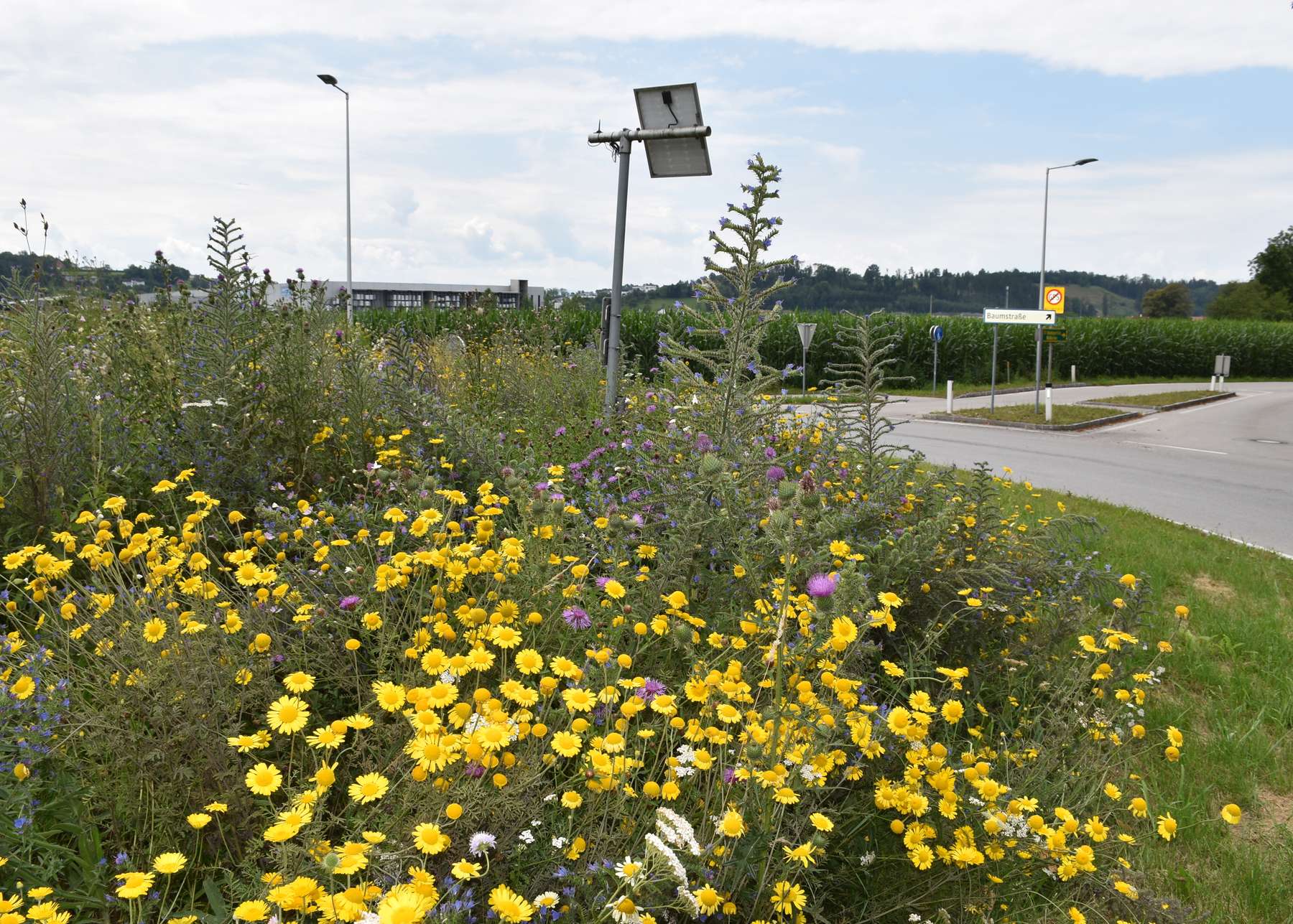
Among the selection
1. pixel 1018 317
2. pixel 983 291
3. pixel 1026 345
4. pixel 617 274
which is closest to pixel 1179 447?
pixel 1018 317

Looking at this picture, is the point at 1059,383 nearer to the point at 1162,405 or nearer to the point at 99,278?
the point at 1162,405

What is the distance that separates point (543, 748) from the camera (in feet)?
7.45

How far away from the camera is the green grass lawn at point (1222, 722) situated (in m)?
Result: 3.00

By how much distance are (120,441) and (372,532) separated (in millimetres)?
1713

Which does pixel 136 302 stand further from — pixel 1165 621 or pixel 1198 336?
pixel 1198 336

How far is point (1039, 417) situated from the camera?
64.2 ft

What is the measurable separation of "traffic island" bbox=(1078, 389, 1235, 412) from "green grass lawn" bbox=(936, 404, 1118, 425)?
1588 mm

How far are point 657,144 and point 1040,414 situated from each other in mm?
16557

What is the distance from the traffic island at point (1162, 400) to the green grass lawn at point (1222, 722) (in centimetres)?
1832

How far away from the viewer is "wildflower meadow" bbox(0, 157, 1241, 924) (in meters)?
2.01

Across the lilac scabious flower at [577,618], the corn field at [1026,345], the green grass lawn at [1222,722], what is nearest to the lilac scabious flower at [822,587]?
the lilac scabious flower at [577,618]

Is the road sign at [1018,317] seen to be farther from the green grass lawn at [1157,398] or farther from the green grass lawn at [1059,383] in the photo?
the green grass lawn at [1059,383]

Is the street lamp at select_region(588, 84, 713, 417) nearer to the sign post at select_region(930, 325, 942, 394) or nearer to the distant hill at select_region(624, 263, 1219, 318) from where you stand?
the sign post at select_region(930, 325, 942, 394)

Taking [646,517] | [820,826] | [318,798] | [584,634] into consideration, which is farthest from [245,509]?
[820,826]
